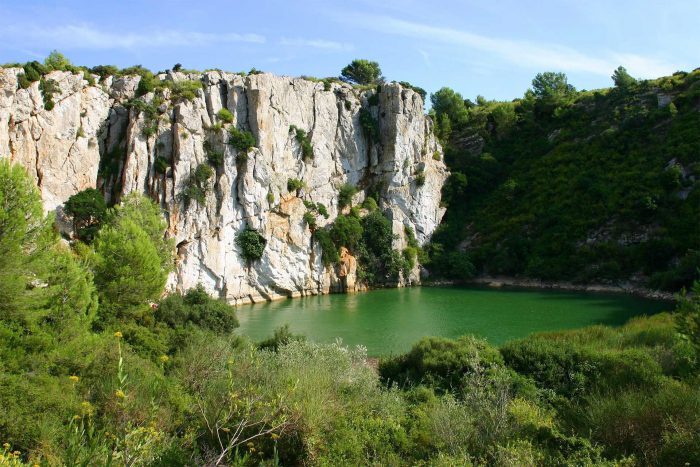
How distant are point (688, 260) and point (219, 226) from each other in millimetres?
37949

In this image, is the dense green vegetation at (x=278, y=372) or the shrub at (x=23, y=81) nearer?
the dense green vegetation at (x=278, y=372)

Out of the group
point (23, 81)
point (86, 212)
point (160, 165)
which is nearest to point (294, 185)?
point (160, 165)

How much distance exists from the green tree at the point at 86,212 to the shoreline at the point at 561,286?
31866mm

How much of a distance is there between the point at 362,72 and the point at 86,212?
4805 cm

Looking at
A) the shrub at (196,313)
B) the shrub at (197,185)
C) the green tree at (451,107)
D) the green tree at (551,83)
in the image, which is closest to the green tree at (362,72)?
the green tree at (451,107)

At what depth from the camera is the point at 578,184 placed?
52.2m

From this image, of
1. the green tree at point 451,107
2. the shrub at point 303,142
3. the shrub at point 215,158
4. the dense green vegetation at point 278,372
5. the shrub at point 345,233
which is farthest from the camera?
the green tree at point 451,107

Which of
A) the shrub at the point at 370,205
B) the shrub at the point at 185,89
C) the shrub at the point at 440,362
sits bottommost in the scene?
the shrub at the point at 440,362

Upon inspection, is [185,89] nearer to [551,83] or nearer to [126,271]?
[126,271]

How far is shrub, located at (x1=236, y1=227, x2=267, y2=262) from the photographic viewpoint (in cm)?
4441

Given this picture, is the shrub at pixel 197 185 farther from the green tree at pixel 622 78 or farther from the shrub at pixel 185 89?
the green tree at pixel 622 78

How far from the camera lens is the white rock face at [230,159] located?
126 feet

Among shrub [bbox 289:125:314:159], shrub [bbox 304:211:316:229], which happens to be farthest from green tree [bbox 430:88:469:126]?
shrub [bbox 304:211:316:229]

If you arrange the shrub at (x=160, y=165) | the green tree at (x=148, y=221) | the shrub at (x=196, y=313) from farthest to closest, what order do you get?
1. the shrub at (x=160, y=165)
2. the green tree at (x=148, y=221)
3. the shrub at (x=196, y=313)
